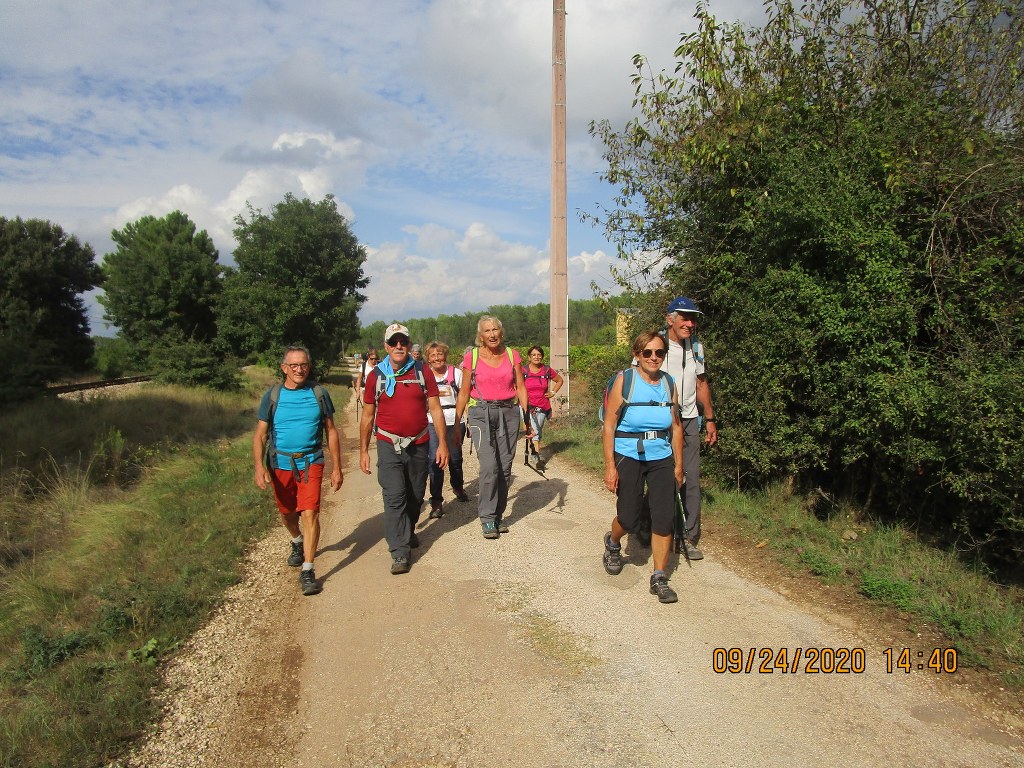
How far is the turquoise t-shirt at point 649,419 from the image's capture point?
4.42m

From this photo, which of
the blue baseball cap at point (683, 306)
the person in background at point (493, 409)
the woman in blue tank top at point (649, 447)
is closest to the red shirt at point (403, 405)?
the person in background at point (493, 409)

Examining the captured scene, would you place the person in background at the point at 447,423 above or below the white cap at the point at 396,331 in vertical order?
below

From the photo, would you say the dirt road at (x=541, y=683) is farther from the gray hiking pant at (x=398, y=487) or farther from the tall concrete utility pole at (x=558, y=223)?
the tall concrete utility pole at (x=558, y=223)

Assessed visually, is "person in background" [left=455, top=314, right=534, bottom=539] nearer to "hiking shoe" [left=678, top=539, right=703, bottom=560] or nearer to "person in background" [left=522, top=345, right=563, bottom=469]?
"hiking shoe" [left=678, top=539, right=703, bottom=560]

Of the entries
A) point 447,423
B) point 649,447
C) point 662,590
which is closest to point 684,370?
point 649,447

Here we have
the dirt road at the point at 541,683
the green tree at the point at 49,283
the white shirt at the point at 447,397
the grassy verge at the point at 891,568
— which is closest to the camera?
the dirt road at the point at 541,683

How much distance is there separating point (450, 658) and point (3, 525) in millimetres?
8098

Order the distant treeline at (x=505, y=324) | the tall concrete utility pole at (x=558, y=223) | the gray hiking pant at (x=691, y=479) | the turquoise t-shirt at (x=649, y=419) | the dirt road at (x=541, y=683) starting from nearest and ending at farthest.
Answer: the dirt road at (x=541, y=683) → the turquoise t-shirt at (x=649, y=419) → the gray hiking pant at (x=691, y=479) → the tall concrete utility pole at (x=558, y=223) → the distant treeline at (x=505, y=324)

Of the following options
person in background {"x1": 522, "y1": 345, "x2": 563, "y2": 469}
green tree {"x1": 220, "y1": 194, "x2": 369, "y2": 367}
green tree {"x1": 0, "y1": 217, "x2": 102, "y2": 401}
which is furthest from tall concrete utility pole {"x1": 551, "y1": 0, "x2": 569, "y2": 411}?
green tree {"x1": 0, "y1": 217, "x2": 102, "y2": 401}

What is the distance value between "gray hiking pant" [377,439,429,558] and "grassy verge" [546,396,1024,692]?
9.80 ft

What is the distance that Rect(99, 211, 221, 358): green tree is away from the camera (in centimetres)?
3925

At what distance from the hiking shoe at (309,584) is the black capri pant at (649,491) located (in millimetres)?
2446

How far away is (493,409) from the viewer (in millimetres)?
6141

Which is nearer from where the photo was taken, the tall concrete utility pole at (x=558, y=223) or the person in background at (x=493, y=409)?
the person in background at (x=493, y=409)
